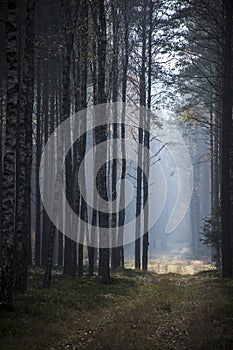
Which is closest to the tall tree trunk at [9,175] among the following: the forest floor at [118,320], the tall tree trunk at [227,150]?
the forest floor at [118,320]

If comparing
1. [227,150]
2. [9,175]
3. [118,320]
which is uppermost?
[227,150]

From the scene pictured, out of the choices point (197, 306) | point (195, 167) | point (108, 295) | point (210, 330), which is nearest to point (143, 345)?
point (210, 330)

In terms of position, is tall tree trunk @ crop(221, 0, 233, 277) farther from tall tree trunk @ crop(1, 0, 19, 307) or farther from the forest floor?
tall tree trunk @ crop(1, 0, 19, 307)

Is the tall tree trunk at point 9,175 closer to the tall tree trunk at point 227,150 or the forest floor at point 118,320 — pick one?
the forest floor at point 118,320

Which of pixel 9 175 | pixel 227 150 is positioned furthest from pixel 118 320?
pixel 227 150

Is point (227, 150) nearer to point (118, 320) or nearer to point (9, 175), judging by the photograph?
point (118, 320)

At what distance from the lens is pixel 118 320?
9.14m

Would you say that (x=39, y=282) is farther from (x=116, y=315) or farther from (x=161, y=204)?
(x=161, y=204)

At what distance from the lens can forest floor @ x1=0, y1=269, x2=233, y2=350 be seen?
23.9 feet

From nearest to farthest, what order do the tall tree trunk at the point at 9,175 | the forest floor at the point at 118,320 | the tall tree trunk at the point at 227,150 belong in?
1. the forest floor at the point at 118,320
2. the tall tree trunk at the point at 9,175
3. the tall tree trunk at the point at 227,150

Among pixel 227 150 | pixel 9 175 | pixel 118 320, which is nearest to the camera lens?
pixel 118 320

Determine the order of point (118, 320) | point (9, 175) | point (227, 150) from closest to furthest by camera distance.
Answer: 1. point (118, 320)
2. point (9, 175)
3. point (227, 150)

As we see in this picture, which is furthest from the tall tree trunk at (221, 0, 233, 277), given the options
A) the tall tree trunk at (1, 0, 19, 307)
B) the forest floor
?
the tall tree trunk at (1, 0, 19, 307)

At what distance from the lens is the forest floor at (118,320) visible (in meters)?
7.27
